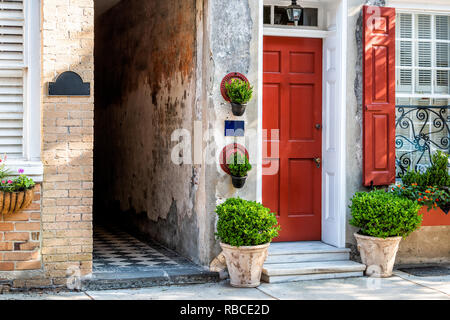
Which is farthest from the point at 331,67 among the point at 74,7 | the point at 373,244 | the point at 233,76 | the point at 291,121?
the point at 74,7

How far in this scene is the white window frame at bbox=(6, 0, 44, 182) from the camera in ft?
20.0

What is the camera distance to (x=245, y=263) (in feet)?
20.4

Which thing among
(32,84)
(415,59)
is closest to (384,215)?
(415,59)

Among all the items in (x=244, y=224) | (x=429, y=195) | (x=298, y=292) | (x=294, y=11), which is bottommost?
(x=298, y=292)

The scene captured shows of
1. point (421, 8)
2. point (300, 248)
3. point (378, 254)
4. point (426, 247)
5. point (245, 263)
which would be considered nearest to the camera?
point (245, 263)

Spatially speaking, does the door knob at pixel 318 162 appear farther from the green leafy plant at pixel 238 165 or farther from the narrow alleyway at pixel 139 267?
the narrow alleyway at pixel 139 267

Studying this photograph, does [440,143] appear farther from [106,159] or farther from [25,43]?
[106,159]

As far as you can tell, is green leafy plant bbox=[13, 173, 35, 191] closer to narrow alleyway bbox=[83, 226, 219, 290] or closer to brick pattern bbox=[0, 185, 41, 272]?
brick pattern bbox=[0, 185, 41, 272]

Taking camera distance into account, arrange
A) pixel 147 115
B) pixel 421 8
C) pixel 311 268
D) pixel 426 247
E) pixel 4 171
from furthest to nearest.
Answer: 1. pixel 147 115
2. pixel 421 8
3. pixel 426 247
4. pixel 311 268
5. pixel 4 171

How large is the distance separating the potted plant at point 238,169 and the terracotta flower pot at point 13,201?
6.84 feet

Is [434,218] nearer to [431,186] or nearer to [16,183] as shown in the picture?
[431,186]

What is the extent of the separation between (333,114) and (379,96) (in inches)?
22.4

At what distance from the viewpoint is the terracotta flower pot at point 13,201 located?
5730 mm

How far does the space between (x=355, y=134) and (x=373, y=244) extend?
130 cm
